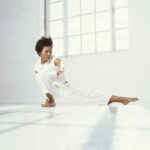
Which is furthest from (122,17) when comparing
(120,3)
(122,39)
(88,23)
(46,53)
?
(46,53)

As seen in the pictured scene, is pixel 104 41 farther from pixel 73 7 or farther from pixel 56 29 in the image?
pixel 56 29

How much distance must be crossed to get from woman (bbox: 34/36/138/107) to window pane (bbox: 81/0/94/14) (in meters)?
1.32

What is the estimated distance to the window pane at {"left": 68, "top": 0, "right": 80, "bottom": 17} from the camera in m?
3.92

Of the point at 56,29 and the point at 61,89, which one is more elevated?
the point at 56,29

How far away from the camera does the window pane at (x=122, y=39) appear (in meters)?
3.45

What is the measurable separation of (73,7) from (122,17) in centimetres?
102

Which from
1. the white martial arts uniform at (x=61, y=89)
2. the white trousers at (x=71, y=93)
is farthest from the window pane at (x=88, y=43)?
the white trousers at (x=71, y=93)

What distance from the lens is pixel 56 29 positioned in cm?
411

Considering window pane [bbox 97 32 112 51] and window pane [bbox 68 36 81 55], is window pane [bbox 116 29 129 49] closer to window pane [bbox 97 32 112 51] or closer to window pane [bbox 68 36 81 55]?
window pane [bbox 97 32 112 51]

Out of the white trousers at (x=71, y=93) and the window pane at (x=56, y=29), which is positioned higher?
the window pane at (x=56, y=29)

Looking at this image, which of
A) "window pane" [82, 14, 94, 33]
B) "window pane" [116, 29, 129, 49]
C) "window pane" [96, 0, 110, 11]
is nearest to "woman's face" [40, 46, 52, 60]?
"window pane" [82, 14, 94, 33]

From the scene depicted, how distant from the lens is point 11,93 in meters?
4.39

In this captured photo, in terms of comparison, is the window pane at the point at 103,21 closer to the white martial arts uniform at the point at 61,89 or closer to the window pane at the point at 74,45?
the window pane at the point at 74,45

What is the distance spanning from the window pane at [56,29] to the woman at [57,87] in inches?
49.9
